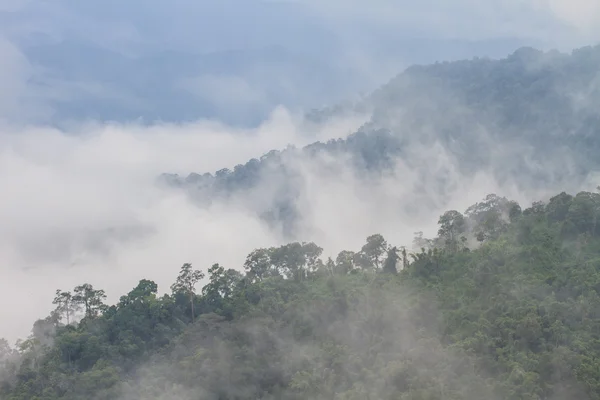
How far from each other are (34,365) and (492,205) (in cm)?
3313

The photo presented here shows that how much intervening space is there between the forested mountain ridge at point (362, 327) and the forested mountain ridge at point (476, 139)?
44721 mm

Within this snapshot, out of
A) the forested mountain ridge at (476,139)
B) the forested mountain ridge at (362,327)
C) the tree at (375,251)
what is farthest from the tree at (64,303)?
the forested mountain ridge at (476,139)

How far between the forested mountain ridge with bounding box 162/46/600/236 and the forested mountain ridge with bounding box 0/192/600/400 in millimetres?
44721

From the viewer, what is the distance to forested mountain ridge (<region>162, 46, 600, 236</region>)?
91562 millimetres

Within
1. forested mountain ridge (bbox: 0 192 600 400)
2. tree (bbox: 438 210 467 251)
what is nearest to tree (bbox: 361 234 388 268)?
forested mountain ridge (bbox: 0 192 600 400)

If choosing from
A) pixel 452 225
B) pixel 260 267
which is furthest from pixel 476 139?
pixel 260 267

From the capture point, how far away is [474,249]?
150 ft

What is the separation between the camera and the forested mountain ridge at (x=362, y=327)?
32.5 meters

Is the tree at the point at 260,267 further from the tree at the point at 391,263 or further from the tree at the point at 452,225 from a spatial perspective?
the tree at the point at 452,225

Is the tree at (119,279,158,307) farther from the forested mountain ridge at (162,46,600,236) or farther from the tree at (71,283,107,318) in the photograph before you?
the forested mountain ridge at (162,46,600,236)

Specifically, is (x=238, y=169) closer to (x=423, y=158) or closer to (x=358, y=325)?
(x=423, y=158)

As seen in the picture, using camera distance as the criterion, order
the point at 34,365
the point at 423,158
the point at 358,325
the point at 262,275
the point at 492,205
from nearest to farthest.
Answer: the point at 358,325 → the point at 34,365 → the point at 262,275 → the point at 492,205 → the point at 423,158

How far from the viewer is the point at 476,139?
328ft

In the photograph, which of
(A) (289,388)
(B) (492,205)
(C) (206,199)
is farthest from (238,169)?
(A) (289,388)
